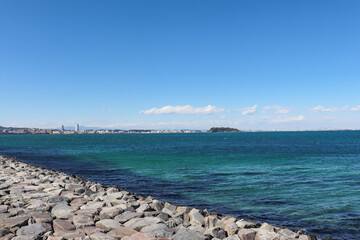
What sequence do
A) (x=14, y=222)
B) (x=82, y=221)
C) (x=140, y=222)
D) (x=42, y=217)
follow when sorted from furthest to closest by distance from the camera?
(x=42, y=217) < (x=140, y=222) < (x=82, y=221) < (x=14, y=222)

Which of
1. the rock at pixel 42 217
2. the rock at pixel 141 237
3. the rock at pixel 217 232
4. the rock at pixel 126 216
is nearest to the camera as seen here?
the rock at pixel 141 237

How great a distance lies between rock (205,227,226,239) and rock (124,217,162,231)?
1407 millimetres

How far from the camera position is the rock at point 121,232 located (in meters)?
6.78

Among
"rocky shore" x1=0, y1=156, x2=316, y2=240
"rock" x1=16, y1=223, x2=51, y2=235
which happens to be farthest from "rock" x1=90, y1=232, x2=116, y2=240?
"rock" x1=16, y1=223, x2=51, y2=235

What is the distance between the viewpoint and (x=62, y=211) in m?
8.59

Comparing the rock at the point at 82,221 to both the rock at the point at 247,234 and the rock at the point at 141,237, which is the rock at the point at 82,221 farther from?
the rock at the point at 247,234

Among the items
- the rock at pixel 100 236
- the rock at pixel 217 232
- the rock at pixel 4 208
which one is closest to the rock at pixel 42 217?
the rock at pixel 4 208

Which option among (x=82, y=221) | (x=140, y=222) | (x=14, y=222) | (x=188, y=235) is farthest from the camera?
(x=140, y=222)

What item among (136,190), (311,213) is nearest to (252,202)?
(311,213)

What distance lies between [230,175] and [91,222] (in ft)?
47.9

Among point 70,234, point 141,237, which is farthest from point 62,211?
point 141,237

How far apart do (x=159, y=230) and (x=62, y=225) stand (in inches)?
96.3

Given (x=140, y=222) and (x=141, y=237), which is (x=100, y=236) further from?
(x=140, y=222)

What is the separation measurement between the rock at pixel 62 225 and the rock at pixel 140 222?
→ 1.37 metres
